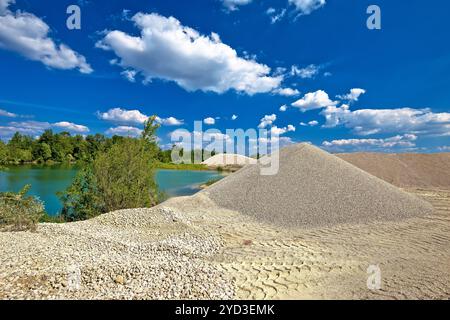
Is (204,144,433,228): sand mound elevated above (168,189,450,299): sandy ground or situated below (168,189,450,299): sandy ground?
above

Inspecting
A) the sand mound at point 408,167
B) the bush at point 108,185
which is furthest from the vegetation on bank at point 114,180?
the sand mound at point 408,167

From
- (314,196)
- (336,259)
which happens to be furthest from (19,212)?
(314,196)

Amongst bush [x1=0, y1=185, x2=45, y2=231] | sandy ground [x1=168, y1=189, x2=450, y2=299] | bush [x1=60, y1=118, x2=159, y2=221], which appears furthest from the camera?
bush [x1=60, y1=118, x2=159, y2=221]

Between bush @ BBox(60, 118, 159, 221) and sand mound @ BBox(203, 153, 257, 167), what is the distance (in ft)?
136

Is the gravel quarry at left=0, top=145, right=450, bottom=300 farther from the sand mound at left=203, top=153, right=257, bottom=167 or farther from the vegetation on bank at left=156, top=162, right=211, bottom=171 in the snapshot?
the sand mound at left=203, top=153, right=257, bottom=167

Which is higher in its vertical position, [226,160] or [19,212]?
[226,160]

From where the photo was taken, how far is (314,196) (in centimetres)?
962

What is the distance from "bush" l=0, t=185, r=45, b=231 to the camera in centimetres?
632

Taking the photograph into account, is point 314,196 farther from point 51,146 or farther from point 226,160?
point 51,146

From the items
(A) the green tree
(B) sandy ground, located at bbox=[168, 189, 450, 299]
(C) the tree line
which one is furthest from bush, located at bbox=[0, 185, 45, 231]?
(A) the green tree

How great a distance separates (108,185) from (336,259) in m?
7.58

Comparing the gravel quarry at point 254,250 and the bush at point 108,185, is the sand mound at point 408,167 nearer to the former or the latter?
the gravel quarry at point 254,250
